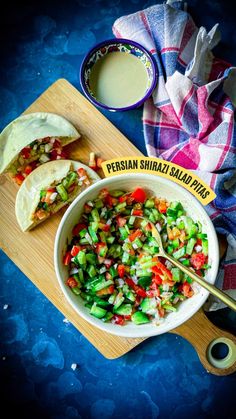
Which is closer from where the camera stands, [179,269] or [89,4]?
[179,269]

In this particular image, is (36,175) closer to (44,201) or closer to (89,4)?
(44,201)

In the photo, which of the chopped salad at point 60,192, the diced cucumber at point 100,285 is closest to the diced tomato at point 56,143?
the chopped salad at point 60,192

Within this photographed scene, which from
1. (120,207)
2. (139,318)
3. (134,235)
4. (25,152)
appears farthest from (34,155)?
(139,318)

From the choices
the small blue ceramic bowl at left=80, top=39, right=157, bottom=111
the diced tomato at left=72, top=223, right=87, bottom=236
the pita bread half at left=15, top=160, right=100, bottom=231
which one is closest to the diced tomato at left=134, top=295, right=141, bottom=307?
the diced tomato at left=72, top=223, right=87, bottom=236

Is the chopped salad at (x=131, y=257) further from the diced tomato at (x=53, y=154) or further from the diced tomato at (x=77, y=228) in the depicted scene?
the diced tomato at (x=53, y=154)

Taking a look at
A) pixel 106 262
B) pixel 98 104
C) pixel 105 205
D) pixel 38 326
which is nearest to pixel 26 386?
pixel 38 326

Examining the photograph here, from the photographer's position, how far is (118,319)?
1.73 metres

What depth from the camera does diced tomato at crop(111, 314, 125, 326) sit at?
1.72m

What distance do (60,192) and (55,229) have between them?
0.16m

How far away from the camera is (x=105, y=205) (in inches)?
71.1

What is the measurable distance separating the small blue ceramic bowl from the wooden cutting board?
53 mm

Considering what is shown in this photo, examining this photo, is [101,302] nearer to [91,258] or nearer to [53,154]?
[91,258]

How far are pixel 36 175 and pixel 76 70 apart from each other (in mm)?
542

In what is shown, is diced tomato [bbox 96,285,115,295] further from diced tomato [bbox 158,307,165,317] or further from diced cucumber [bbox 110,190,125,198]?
diced cucumber [bbox 110,190,125,198]
